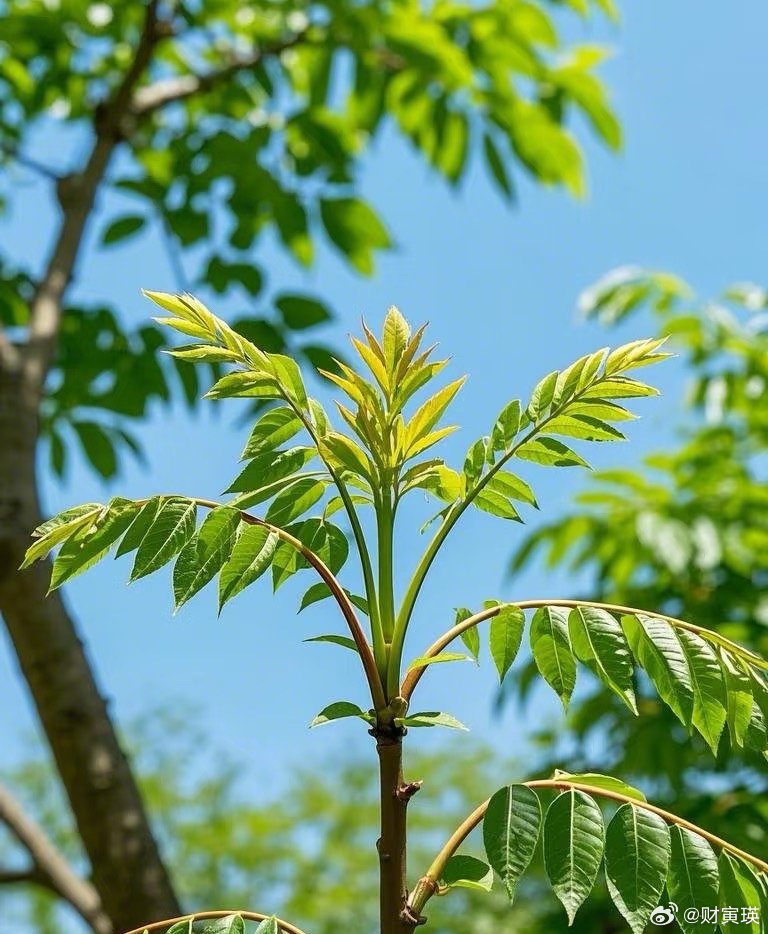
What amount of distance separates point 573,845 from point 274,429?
40 cm

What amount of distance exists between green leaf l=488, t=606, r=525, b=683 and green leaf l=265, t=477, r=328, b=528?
0.19m

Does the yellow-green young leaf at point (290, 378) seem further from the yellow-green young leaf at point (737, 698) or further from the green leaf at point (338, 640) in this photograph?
the yellow-green young leaf at point (737, 698)

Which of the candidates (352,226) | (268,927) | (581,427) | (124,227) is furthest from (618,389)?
(124,227)

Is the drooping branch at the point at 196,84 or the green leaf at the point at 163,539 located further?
the drooping branch at the point at 196,84

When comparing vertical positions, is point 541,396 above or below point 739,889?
above

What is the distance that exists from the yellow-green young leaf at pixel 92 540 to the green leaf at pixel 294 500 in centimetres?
13

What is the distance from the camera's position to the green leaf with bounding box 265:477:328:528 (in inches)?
37.8

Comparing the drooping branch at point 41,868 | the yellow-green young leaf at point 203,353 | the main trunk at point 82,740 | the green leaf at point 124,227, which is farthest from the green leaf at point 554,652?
the green leaf at point 124,227

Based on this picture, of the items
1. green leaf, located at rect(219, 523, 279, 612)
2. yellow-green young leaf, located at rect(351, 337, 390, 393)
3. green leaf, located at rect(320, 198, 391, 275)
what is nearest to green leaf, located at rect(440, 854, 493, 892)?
green leaf, located at rect(219, 523, 279, 612)

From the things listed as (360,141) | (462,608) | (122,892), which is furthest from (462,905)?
(462,608)

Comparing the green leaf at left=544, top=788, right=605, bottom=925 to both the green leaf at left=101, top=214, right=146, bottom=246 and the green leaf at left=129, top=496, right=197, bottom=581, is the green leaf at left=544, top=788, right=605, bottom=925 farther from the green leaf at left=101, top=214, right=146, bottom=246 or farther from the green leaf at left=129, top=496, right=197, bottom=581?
the green leaf at left=101, top=214, right=146, bottom=246

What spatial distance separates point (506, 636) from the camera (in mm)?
905

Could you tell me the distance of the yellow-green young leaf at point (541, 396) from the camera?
92 centimetres

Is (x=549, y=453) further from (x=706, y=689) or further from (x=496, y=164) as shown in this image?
(x=496, y=164)
